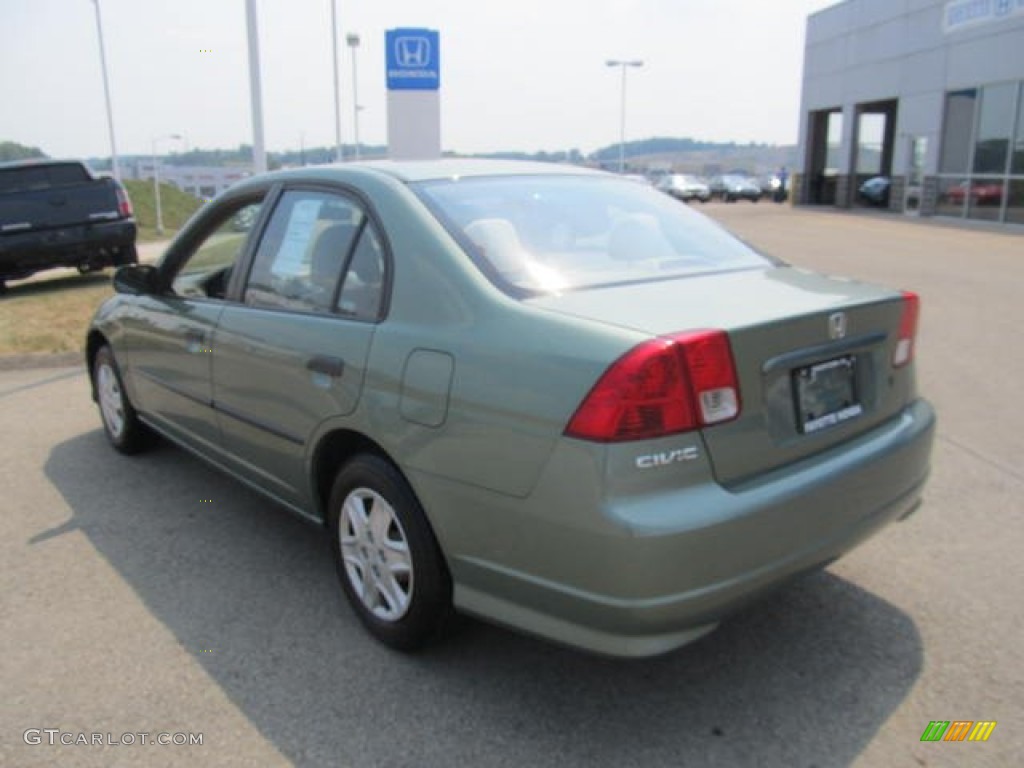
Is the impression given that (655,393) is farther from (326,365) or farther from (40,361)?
(40,361)

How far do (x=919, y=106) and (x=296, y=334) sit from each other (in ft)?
90.5

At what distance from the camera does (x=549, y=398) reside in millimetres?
2553

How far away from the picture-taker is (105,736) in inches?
111

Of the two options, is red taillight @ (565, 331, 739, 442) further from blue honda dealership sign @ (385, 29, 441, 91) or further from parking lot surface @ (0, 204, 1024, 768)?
blue honda dealership sign @ (385, 29, 441, 91)

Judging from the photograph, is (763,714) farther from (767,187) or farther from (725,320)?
(767,187)

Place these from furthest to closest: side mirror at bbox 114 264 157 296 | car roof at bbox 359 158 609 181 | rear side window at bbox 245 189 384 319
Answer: side mirror at bbox 114 264 157 296
car roof at bbox 359 158 609 181
rear side window at bbox 245 189 384 319

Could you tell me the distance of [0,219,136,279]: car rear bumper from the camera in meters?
11.7

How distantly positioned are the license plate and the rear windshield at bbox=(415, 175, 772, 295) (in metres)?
0.64

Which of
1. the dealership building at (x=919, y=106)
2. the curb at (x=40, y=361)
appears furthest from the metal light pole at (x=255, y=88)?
the dealership building at (x=919, y=106)

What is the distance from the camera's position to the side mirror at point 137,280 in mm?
4777

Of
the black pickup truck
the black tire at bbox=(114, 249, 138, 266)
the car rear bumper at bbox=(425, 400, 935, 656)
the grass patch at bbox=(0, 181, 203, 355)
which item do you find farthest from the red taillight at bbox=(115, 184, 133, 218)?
the car rear bumper at bbox=(425, 400, 935, 656)

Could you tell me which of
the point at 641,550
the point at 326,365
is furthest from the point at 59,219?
the point at 641,550

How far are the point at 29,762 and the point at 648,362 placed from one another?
2.16 meters

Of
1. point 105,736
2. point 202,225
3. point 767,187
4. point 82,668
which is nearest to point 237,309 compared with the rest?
point 202,225
